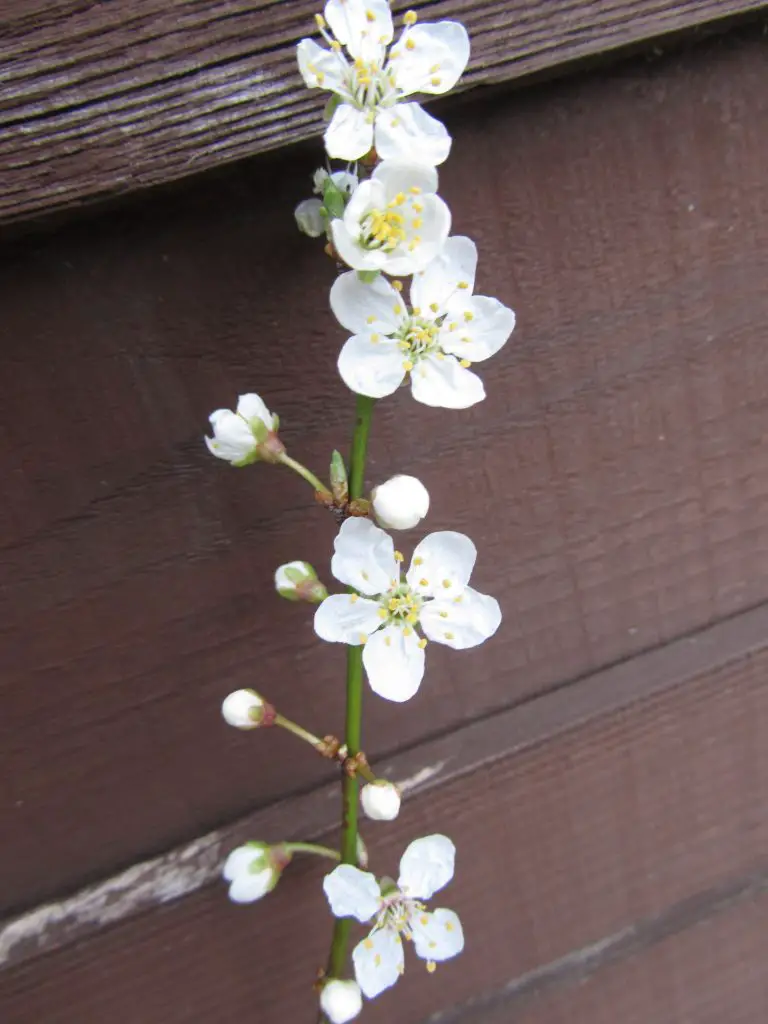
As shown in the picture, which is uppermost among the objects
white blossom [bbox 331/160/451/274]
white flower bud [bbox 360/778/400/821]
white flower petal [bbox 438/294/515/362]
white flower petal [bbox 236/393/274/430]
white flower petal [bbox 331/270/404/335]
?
white blossom [bbox 331/160/451/274]

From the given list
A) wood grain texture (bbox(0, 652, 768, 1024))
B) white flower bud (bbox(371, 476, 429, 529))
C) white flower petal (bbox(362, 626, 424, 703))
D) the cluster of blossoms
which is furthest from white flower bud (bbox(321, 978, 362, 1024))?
white flower bud (bbox(371, 476, 429, 529))

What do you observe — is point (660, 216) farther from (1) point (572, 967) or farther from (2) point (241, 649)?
(1) point (572, 967)

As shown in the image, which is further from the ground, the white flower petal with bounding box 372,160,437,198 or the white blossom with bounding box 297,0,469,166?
the white blossom with bounding box 297,0,469,166

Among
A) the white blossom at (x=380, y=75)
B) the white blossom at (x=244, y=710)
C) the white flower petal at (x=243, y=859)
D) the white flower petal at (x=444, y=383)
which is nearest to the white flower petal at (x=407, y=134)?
the white blossom at (x=380, y=75)

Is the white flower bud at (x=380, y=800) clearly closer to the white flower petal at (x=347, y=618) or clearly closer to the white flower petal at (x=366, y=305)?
the white flower petal at (x=347, y=618)

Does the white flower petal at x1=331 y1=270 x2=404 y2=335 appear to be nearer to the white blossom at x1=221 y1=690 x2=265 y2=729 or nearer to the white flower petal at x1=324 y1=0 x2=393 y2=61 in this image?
the white flower petal at x1=324 y1=0 x2=393 y2=61

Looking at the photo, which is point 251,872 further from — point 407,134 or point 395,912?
point 407,134

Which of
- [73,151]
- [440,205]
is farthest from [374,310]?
[73,151]
